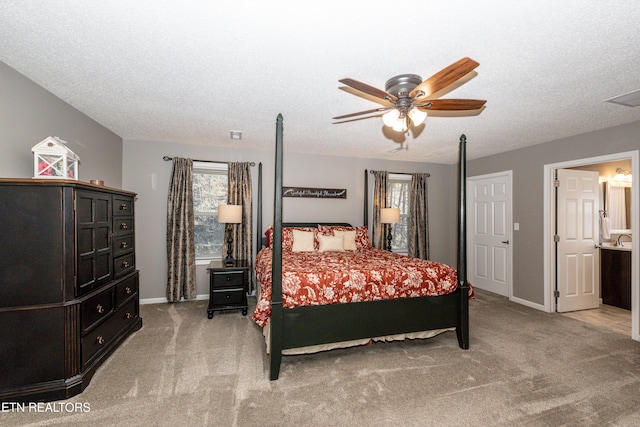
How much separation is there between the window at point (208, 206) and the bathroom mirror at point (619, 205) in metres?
6.28

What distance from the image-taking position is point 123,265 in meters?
3.00

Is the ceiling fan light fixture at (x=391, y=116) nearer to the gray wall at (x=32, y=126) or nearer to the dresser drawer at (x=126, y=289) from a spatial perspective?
the gray wall at (x=32, y=126)

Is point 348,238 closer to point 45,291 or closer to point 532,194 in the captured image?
point 532,194

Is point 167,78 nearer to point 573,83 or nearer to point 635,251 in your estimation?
point 573,83

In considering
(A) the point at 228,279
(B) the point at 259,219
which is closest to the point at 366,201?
(B) the point at 259,219

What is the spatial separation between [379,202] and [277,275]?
10.9 feet

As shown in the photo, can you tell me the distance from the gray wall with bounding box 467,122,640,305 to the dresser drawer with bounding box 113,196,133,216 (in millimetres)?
5420

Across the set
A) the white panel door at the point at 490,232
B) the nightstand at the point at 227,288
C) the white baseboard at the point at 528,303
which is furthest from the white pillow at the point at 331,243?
the white baseboard at the point at 528,303

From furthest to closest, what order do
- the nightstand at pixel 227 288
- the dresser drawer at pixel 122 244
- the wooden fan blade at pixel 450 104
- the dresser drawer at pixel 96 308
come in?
the nightstand at pixel 227 288
the dresser drawer at pixel 122 244
the dresser drawer at pixel 96 308
the wooden fan blade at pixel 450 104

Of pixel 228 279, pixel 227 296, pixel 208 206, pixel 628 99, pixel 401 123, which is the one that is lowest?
pixel 227 296

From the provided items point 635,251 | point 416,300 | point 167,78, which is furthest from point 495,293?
point 167,78

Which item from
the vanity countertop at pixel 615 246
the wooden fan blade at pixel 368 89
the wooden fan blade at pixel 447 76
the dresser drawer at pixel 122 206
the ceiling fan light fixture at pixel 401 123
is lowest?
the vanity countertop at pixel 615 246

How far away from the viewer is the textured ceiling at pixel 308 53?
1511 millimetres

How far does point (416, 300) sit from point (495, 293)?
3082 millimetres
